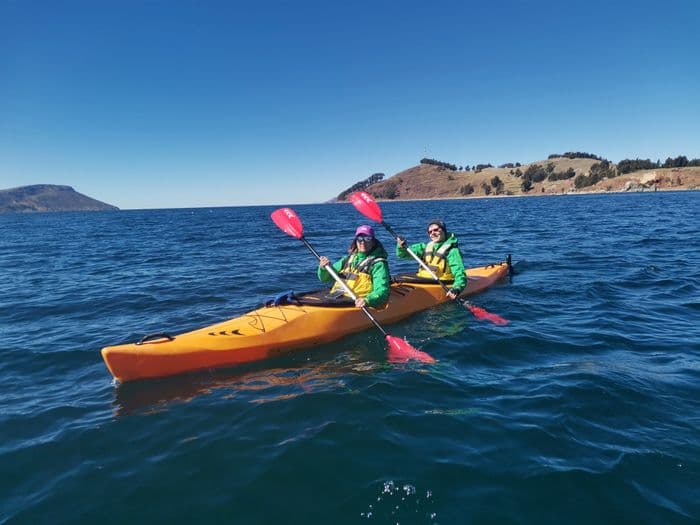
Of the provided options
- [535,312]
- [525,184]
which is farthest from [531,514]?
[525,184]

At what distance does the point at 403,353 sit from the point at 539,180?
142965mm

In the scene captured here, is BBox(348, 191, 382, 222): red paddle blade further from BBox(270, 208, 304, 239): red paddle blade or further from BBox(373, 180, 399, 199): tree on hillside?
BBox(373, 180, 399, 199): tree on hillside

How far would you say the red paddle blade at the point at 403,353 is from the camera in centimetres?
641

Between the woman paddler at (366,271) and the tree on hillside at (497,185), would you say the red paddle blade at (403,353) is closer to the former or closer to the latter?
the woman paddler at (366,271)

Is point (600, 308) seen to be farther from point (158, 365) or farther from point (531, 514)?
point (158, 365)

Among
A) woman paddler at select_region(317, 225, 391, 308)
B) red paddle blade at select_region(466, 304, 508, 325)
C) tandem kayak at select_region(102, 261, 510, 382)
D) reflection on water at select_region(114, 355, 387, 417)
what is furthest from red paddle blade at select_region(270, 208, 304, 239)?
red paddle blade at select_region(466, 304, 508, 325)

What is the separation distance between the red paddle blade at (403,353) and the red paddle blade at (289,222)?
3769mm

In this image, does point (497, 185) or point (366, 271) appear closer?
point (366, 271)

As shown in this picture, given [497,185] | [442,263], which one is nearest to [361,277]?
[442,263]

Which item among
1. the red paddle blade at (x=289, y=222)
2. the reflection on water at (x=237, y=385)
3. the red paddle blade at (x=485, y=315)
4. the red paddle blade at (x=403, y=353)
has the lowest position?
the red paddle blade at (x=485, y=315)

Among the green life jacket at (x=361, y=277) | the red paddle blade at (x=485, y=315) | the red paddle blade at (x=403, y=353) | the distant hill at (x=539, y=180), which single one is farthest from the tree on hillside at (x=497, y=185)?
the red paddle blade at (x=403, y=353)

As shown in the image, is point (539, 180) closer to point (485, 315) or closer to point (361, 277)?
point (485, 315)

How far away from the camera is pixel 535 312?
876 cm

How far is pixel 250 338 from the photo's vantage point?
247 inches
